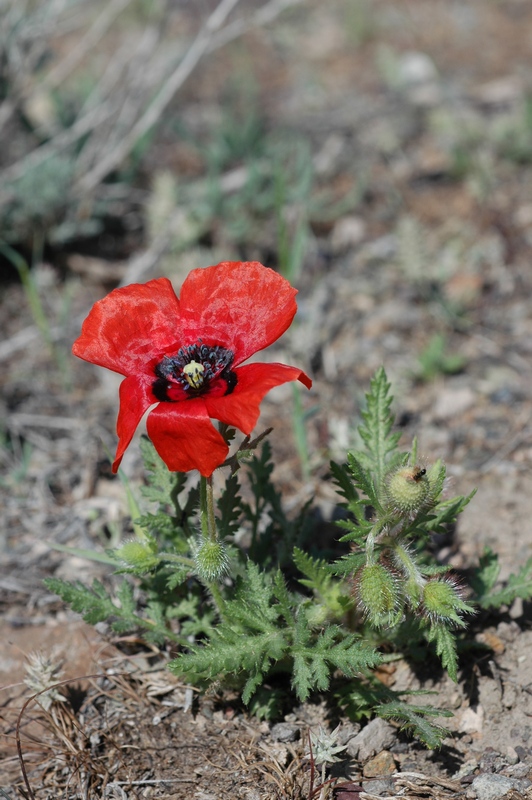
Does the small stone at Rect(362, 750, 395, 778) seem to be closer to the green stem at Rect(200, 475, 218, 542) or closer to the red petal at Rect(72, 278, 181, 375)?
the green stem at Rect(200, 475, 218, 542)

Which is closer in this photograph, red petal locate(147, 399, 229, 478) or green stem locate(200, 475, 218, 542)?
red petal locate(147, 399, 229, 478)

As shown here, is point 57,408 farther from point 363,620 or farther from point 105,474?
point 363,620

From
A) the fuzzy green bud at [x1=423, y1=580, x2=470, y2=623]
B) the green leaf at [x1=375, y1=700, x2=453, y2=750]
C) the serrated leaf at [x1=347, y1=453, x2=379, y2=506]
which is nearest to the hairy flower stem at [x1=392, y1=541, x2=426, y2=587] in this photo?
the fuzzy green bud at [x1=423, y1=580, x2=470, y2=623]

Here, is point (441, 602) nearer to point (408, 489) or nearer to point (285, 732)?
point (408, 489)

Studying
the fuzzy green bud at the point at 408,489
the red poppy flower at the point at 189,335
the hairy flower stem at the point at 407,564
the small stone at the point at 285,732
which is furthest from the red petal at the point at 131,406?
the small stone at the point at 285,732

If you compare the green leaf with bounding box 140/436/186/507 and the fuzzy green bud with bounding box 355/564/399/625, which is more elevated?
the green leaf with bounding box 140/436/186/507

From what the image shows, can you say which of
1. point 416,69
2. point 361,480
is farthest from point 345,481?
point 416,69
